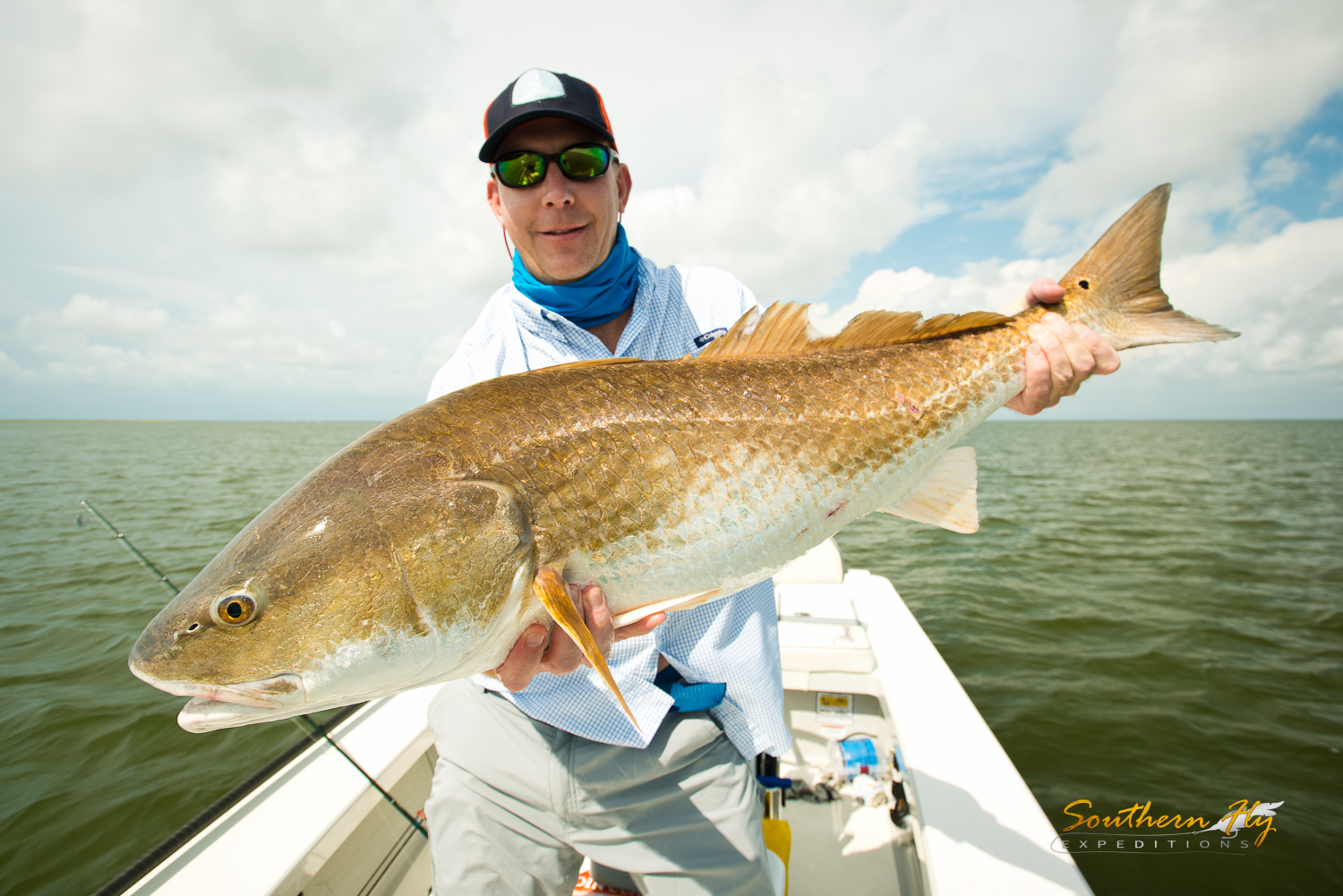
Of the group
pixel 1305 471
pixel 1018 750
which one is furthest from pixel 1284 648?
pixel 1305 471

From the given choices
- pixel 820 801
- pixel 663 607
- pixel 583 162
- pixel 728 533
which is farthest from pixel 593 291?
pixel 820 801

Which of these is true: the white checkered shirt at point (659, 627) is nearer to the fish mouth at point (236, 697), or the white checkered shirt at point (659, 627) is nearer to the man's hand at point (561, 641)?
the man's hand at point (561, 641)

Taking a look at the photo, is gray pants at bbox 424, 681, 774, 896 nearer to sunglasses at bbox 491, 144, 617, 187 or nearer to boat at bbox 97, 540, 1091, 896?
boat at bbox 97, 540, 1091, 896

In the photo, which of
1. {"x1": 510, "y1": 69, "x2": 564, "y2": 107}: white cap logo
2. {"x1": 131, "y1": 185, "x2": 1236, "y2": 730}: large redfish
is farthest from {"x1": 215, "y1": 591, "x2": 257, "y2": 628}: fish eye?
{"x1": 510, "y1": 69, "x2": 564, "y2": 107}: white cap logo

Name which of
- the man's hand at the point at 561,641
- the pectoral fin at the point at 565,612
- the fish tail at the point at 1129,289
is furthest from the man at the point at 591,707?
the pectoral fin at the point at 565,612

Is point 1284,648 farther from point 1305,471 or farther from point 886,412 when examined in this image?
point 1305,471

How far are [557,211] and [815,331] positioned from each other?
4.47ft

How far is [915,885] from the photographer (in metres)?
3.59

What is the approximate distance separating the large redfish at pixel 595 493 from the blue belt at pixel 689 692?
0.78 meters

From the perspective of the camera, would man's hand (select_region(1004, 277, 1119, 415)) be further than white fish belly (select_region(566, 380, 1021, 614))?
Yes

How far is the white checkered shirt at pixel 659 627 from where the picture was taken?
252 centimetres

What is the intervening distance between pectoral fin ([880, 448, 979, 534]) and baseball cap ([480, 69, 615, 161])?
87.0 inches

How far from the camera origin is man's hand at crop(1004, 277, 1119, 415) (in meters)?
2.54

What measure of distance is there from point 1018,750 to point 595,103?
8.34m
